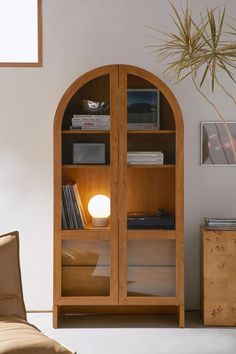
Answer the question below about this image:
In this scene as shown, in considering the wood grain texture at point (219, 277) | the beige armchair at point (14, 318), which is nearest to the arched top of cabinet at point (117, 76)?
the wood grain texture at point (219, 277)

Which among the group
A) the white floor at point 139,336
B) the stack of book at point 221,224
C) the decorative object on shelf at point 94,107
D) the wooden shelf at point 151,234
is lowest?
the white floor at point 139,336

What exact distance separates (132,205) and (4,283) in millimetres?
1715

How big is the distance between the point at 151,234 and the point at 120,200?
33 cm

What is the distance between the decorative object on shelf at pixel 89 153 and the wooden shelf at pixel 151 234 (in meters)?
0.54

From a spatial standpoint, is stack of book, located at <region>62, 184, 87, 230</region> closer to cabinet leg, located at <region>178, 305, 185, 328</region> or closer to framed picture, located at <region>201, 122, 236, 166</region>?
cabinet leg, located at <region>178, 305, 185, 328</region>

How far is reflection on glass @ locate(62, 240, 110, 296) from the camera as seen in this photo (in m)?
4.52

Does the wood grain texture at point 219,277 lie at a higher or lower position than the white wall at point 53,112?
lower

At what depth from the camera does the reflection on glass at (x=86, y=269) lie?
4516 mm

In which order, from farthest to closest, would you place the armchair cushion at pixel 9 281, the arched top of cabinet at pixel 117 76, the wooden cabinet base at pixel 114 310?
the wooden cabinet base at pixel 114 310 → the arched top of cabinet at pixel 117 76 → the armchair cushion at pixel 9 281

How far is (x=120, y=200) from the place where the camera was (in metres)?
4.47

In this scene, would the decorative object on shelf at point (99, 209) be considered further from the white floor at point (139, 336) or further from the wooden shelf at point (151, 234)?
the white floor at point (139, 336)

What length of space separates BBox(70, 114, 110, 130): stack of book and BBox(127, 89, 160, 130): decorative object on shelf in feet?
0.54

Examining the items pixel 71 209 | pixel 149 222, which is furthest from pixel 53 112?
pixel 149 222

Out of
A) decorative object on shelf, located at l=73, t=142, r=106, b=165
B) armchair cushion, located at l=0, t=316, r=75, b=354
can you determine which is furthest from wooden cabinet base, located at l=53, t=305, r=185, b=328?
armchair cushion, located at l=0, t=316, r=75, b=354
